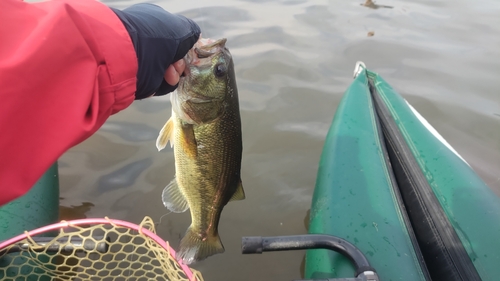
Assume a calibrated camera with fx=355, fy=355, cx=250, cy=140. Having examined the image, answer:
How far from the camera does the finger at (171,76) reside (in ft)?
4.78

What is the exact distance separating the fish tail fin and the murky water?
1.88 feet

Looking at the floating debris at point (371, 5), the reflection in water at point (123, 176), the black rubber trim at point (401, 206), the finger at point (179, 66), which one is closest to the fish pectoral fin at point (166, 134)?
the finger at point (179, 66)

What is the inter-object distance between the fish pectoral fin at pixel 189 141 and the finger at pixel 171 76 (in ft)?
1.14

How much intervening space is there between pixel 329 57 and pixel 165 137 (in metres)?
3.66

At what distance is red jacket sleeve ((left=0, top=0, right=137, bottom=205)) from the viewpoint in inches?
32.6

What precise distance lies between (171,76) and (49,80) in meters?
0.62

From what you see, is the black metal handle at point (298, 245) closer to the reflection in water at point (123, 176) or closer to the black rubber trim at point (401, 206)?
the black rubber trim at point (401, 206)

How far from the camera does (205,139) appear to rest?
1.83m

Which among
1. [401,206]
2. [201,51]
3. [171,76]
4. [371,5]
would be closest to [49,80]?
[171,76]

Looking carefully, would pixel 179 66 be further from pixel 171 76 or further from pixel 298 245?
pixel 298 245

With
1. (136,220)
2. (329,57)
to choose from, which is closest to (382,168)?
(136,220)

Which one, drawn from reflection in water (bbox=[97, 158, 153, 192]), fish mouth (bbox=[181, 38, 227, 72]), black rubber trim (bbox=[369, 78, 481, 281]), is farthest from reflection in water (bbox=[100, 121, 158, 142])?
black rubber trim (bbox=[369, 78, 481, 281])

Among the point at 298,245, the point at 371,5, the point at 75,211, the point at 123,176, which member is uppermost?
the point at 371,5

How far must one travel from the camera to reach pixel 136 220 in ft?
9.27
